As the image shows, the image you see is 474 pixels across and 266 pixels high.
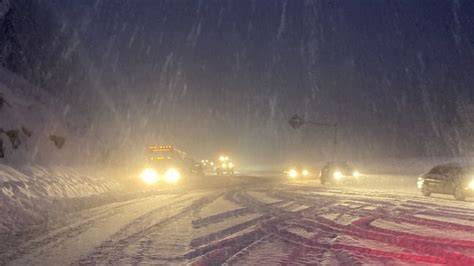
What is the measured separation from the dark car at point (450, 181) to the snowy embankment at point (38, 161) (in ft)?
49.5

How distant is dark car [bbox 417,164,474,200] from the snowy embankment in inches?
593

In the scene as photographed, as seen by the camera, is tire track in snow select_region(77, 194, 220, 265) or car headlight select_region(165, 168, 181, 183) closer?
tire track in snow select_region(77, 194, 220, 265)

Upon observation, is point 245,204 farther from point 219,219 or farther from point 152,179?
point 152,179

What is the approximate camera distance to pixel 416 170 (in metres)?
56.8

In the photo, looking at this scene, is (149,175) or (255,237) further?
(149,175)

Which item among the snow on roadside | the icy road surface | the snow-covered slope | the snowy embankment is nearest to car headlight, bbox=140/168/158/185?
the snowy embankment

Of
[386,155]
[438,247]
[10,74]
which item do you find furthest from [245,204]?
[386,155]

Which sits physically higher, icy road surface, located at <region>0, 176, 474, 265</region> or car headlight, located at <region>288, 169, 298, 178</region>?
car headlight, located at <region>288, 169, 298, 178</region>

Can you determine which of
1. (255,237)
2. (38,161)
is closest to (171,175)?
(38,161)

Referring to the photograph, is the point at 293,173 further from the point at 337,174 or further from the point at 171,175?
the point at 337,174

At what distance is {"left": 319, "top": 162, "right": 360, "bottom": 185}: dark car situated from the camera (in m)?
36.7

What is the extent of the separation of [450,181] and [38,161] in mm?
25499

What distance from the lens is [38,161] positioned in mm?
34406

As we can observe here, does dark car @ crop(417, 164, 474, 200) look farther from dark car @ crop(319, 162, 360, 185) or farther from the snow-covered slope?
the snow-covered slope
